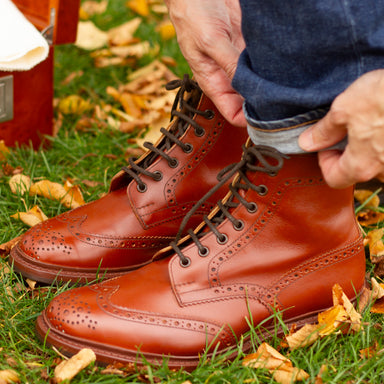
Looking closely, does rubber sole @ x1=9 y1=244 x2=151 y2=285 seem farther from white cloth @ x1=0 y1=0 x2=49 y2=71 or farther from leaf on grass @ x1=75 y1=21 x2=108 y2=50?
leaf on grass @ x1=75 y1=21 x2=108 y2=50

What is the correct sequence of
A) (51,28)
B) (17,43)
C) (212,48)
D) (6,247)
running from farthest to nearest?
1. (51,28)
2. (17,43)
3. (6,247)
4. (212,48)

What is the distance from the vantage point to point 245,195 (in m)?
1.27

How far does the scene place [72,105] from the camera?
95.6 inches

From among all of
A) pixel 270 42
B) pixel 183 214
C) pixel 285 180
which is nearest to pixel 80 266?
pixel 183 214

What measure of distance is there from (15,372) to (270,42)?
0.87 meters

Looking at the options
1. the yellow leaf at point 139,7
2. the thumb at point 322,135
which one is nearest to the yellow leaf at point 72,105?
the yellow leaf at point 139,7

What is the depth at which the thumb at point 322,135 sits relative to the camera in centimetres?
105

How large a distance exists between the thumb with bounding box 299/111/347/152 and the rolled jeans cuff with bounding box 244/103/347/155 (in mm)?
18

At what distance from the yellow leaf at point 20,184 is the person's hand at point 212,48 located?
2.46ft

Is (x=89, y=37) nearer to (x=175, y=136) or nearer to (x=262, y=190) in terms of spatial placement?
(x=175, y=136)

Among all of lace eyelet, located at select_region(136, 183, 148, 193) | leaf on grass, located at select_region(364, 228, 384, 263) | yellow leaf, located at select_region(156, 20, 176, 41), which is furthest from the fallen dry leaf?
yellow leaf, located at select_region(156, 20, 176, 41)

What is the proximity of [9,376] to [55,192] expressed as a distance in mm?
770

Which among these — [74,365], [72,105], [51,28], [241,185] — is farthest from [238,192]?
[72,105]

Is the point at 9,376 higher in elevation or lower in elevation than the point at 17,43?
lower
